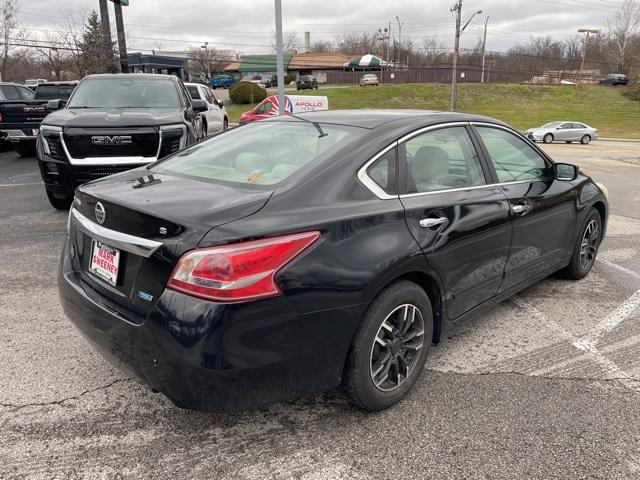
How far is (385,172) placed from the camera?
2764mm

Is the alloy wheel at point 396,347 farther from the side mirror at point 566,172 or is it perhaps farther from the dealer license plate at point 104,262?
the side mirror at point 566,172

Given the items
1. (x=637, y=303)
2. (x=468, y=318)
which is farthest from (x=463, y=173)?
(x=637, y=303)

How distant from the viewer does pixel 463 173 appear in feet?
10.7

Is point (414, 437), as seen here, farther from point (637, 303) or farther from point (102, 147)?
point (102, 147)

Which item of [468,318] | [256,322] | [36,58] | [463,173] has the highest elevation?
[36,58]

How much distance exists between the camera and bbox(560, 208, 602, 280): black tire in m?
4.51

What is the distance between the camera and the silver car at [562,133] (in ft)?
105

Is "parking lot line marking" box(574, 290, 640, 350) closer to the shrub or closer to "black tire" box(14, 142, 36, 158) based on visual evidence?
"black tire" box(14, 142, 36, 158)

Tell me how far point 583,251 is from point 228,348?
3791 millimetres

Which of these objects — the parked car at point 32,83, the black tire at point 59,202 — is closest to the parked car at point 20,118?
the parked car at point 32,83

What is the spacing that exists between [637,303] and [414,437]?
2.86m

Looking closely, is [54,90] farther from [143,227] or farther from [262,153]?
[143,227]

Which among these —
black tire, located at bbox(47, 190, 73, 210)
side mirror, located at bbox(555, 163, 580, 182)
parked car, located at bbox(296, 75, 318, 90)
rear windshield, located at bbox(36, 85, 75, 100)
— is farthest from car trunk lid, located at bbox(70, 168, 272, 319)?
parked car, located at bbox(296, 75, 318, 90)

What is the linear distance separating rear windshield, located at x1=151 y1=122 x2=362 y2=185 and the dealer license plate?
2.13 feet
